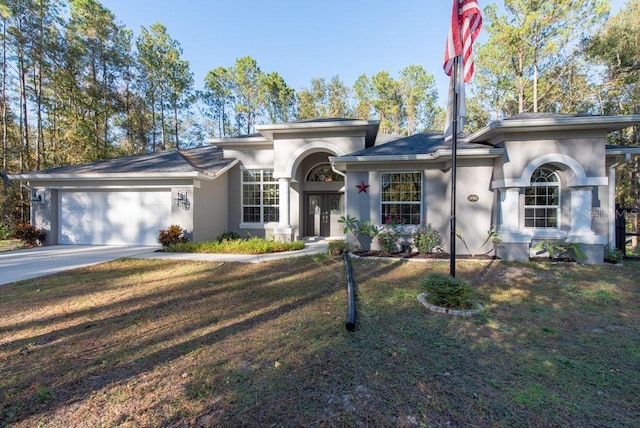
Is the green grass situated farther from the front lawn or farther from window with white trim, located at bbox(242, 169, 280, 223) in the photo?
the front lawn

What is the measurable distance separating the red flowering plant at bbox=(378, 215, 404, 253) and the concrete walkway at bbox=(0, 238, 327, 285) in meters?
2.30

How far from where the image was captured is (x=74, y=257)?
344 inches

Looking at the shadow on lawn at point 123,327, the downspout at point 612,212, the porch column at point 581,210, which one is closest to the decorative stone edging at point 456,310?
the shadow on lawn at point 123,327

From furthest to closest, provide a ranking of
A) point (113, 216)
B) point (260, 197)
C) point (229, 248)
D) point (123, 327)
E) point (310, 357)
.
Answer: point (260, 197) → point (113, 216) → point (229, 248) → point (123, 327) → point (310, 357)

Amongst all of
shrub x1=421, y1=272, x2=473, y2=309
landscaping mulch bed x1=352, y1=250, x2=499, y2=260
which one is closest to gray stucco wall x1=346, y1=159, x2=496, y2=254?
landscaping mulch bed x1=352, y1=250, x2=499, y2=260

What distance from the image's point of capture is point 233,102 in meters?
29.0

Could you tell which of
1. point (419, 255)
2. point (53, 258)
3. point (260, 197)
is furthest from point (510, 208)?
point (53, 258)

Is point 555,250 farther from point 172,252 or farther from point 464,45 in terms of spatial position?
point 172,252

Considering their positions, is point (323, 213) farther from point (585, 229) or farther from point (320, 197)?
point (585, 229)

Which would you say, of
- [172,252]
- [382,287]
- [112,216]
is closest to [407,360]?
[382,287]

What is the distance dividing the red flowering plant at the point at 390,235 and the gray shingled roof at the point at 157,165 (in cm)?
700

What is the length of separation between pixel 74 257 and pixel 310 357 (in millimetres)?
9426

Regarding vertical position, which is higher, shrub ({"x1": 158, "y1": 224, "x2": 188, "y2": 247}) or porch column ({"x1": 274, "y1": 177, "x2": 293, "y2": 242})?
porch column ({"x1": 274, "y1": 177, "x2": 293, "y2": 242})

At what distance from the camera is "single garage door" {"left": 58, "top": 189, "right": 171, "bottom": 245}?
10.9 meters
